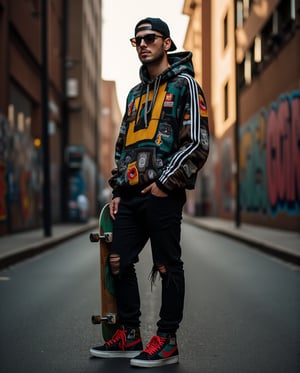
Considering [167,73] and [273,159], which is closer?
[167,73]

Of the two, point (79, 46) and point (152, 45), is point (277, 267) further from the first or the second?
point (79, 46)

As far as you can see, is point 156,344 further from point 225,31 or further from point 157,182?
point 225,31

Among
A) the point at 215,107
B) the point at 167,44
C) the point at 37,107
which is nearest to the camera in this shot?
the point at 167,44

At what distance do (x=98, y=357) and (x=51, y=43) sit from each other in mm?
23873

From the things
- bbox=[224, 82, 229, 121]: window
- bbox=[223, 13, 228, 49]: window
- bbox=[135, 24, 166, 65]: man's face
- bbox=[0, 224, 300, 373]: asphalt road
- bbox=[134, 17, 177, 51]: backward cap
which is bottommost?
bbox=[0, 224, 300, 373]: asphalt road

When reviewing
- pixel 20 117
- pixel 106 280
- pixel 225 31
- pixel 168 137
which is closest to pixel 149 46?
pixel 168 137

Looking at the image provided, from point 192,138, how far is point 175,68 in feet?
1.47

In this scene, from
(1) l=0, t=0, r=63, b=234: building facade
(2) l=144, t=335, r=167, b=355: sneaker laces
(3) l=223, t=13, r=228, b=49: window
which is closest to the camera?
(2) l=144, t=335, r=167, b=355: sneaker laces

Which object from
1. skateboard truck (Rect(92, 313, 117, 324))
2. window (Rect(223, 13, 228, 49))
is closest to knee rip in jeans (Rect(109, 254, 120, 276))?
skateboard truck (Rect(92, 313, 117, 324))

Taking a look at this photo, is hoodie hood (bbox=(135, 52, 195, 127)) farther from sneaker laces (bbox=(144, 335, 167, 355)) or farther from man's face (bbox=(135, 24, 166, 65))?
sneaker laces (bbox=(144, 335, 167, 355))

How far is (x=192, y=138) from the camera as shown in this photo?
3.44 metres

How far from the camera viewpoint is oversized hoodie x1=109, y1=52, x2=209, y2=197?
11.2 feet

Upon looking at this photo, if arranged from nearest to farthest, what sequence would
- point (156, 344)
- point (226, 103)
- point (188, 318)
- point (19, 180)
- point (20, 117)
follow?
point (156, 344) → point (188, 318) → point (19, 180) → point (20, 117) → point (226, 103)

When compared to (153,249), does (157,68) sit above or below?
above
